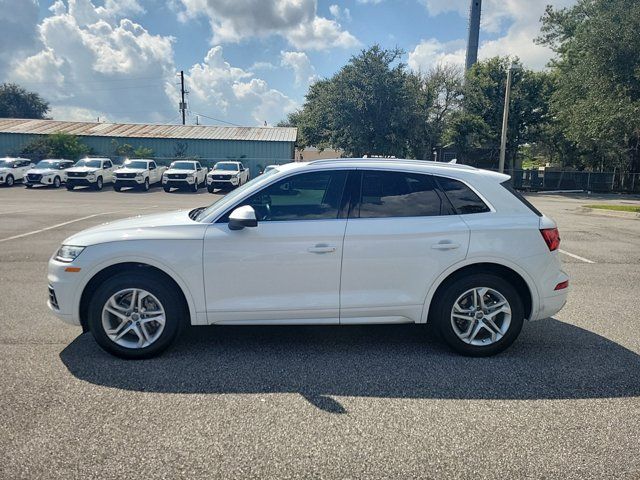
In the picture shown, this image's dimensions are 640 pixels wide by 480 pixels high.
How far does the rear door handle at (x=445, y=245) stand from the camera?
12.8 ft

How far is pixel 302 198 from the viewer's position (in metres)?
4.03

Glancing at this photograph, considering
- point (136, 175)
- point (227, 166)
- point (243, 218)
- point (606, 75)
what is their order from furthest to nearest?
point (227, 166) < point (136, 175) < point (606, 75) < point (243, 218)

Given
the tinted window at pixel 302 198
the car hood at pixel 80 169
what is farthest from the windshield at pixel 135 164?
the tinted window at pixel 302 198

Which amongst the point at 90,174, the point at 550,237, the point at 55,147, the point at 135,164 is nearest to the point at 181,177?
the point at 135,164

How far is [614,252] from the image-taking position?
914 cm

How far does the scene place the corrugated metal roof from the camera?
3703 cm

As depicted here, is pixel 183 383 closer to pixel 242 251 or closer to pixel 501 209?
pixel 242 251

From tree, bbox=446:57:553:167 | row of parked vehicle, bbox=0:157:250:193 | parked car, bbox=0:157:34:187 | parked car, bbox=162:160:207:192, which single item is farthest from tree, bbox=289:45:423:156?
parked car, bbox=0:157:34:187

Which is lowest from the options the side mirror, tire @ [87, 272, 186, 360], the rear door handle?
tire @ [87, 272, 186, 360]

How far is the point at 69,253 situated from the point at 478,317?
11.8ft

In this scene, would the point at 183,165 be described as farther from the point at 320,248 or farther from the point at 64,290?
the point at 320,248

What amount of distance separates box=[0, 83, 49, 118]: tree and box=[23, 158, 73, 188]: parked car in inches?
2119

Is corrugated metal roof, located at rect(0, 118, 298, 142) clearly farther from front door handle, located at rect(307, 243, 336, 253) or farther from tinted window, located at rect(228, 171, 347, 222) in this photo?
front door handle, located at rect(307, 243, 336, 253)

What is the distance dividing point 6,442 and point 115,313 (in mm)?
Result: 1244
